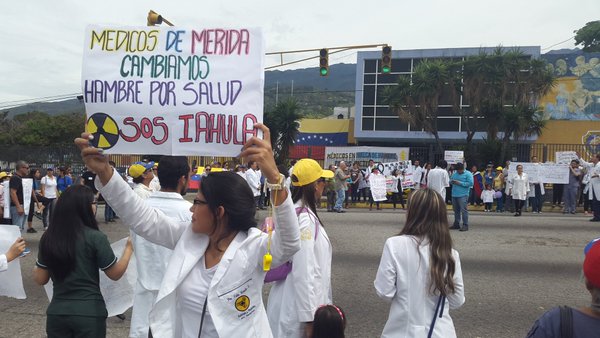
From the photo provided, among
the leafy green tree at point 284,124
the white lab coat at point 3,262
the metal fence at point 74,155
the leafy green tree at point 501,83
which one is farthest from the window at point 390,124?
Result: the white lab coat at point 3,262

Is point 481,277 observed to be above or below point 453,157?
below

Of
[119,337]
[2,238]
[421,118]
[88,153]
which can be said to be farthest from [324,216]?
[421,118]

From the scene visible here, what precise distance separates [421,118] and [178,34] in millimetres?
32926

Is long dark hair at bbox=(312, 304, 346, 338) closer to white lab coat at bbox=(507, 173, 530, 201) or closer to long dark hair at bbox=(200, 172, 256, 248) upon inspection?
long dark hair at bbox=(200, 172, 256, 248)

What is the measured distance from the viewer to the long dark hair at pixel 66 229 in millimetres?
3213

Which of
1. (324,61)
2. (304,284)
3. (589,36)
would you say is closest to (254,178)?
(324,61)

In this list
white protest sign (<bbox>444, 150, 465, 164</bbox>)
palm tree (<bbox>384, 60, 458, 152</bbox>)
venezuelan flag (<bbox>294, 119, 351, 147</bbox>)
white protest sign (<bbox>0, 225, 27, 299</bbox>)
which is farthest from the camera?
venezuelan flag (<bbox>294, 119, 351, 147</bbox>)

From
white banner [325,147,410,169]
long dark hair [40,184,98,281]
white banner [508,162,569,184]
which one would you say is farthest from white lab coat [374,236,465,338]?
white banner [325,147,410,169]

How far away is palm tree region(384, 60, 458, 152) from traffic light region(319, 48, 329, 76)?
15879 mm

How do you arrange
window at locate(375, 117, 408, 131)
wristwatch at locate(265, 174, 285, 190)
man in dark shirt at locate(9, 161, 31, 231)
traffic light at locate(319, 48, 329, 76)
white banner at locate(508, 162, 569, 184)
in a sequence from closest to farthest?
wristwatch at locate(265, 174, 285, 190)
man in dark shirt at locate(9, 161, 31, 231)
traffic light at locate(319, 48, 329, 76)
white banner at locate(508, 162, 569, 184)
window at locate(375, 117, 408, 131)

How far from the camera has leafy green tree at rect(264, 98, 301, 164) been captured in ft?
117

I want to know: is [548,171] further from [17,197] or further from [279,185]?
[279,185]

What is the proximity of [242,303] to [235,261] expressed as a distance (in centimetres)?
20

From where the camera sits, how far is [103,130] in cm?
289
